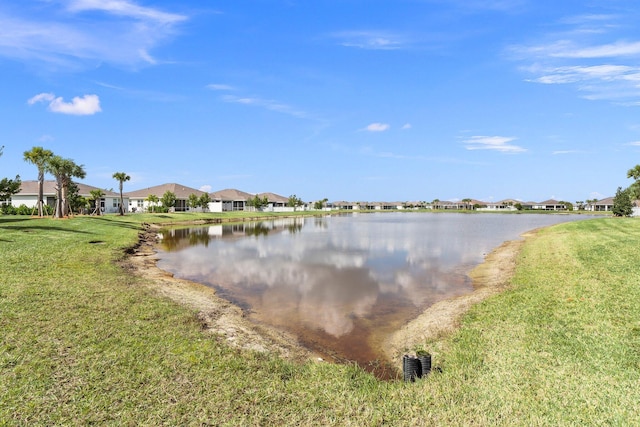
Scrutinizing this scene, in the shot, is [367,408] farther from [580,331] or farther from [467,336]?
[580,331]

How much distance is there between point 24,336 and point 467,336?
10.5m

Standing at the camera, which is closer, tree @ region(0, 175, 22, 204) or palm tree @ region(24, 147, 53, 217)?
tree @ region(0, 175, 22, 204)

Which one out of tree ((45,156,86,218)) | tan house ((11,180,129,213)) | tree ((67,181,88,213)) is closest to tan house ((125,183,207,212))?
tan house ((11,180,129,213))

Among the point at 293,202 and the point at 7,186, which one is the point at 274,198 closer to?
the point at 293,202

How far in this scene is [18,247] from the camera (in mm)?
18406

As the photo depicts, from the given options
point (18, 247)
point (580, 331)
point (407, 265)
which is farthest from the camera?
point (407, 265)

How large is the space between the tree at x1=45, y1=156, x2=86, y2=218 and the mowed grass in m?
39.6

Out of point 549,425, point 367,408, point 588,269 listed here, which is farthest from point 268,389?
point 588,269

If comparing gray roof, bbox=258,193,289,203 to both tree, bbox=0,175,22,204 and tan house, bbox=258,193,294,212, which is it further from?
tree, bbox=0,175,22,204

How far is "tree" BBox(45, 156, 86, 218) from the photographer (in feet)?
142

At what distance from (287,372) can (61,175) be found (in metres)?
51.3

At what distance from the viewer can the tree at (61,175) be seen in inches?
1709

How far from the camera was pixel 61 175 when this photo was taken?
45.1m

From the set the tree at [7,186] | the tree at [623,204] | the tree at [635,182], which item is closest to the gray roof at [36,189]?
the tree at [7,186]
